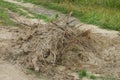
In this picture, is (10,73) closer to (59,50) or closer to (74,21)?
(59,50)

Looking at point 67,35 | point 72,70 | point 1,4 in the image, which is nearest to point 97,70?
point 72,70

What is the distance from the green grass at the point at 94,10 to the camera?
37.3ft

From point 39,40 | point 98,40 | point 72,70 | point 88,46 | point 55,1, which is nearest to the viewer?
point 72,70

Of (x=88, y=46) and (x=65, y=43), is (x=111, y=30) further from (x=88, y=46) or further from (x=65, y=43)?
(x=65, y=43)

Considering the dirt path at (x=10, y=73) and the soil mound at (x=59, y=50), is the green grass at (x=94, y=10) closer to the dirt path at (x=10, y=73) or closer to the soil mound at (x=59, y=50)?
the soil mound at (x=59, y=50)

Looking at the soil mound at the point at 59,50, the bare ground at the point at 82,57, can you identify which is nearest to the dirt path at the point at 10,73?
the bare ground at the point at 82,57

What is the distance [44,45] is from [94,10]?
5049 mm

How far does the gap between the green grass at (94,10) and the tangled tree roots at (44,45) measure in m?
2.70

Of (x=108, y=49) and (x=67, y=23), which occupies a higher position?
(x=67, y=23)

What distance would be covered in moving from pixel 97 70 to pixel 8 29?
3.22 metres

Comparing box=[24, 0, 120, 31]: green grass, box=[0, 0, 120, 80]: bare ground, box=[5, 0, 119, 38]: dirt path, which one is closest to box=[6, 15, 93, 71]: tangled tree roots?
box=[0, 0, 120, 80]: bare ground

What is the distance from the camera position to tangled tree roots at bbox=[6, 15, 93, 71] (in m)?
7.66

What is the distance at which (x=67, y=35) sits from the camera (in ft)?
27.3

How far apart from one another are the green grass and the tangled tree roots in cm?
270
